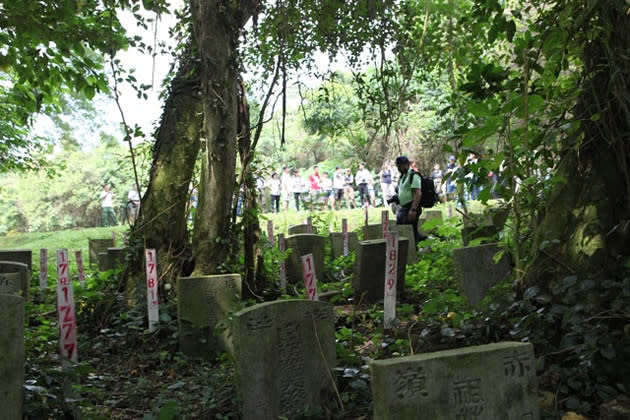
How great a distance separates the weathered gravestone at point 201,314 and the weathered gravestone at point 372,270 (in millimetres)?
1775

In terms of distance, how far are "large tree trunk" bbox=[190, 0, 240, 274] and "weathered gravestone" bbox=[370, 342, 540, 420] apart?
4.29m

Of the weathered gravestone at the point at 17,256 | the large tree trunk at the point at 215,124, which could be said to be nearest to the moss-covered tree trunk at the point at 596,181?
the large tree trunk at the point at 215,124

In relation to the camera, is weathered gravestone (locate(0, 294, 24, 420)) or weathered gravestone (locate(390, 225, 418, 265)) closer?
weathered gravestone (locate(0, 294, 24, 420))

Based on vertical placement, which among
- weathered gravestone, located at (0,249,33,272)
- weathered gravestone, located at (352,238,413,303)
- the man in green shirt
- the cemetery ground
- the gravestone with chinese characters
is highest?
the man in green shirt

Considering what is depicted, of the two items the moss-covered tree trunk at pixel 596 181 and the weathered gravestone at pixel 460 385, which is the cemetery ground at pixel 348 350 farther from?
the weathered gravestone at pixel 460 385

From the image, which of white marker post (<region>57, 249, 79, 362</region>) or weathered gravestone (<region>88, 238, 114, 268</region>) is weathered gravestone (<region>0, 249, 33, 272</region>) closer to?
weathered gravestone (<region>88, 238, 114, 268</region>)

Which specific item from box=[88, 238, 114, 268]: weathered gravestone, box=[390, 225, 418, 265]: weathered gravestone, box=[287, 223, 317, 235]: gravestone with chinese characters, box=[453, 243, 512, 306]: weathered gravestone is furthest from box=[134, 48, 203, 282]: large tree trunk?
box=[88, 238, 114, 268]: weathered gravestone

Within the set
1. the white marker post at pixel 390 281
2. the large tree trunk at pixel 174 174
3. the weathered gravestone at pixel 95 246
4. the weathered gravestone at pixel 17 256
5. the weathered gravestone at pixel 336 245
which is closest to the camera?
the white marker post at pixel 390 281

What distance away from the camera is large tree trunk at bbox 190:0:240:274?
21.1ft

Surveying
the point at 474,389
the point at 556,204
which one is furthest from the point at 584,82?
the point at 474,389

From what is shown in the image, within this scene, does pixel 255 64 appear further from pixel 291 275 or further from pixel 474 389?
pixel 474 389

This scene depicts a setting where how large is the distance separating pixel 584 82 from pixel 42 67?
5491 millimetres

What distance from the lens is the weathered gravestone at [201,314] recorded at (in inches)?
220

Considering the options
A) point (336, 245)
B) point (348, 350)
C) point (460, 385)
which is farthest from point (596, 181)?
point (336, 245)
